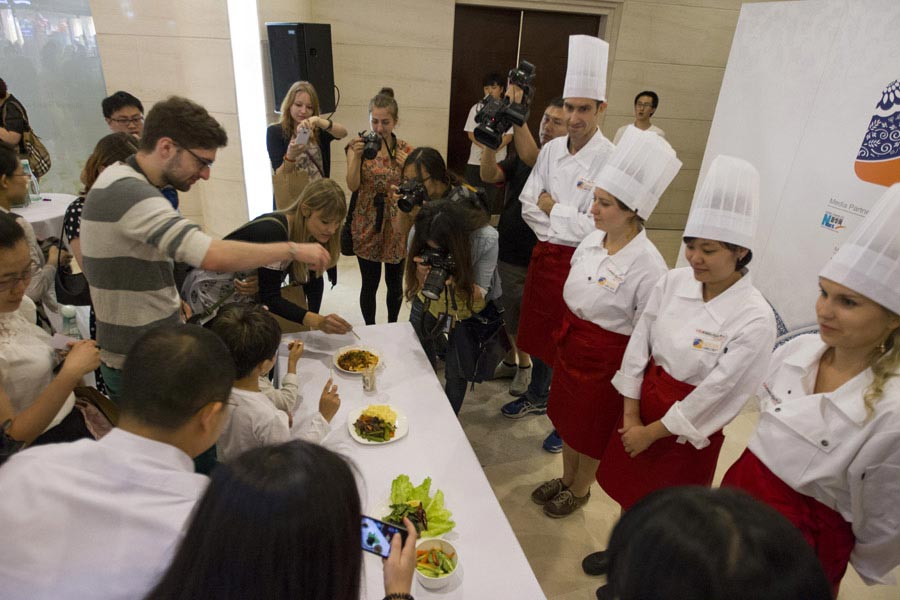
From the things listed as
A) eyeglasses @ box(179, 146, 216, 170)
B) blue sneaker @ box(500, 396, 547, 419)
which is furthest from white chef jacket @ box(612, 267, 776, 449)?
eyeglasses @ box(179, 146, 216, 170)

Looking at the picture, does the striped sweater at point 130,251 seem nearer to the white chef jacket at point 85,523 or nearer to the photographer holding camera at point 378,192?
the white chef jacket at point 85,523

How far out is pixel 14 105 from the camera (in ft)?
10.8

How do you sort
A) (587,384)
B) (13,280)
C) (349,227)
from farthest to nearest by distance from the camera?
1. (349,227)
2. (587,384)
3. (13,280)

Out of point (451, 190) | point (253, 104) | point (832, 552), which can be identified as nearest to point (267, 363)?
point (451, 190)

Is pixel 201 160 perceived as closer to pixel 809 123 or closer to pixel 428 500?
pixel 428 500

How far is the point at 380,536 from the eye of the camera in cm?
113

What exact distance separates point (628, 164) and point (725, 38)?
480 centimetres

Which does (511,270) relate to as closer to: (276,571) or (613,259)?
(613,259)

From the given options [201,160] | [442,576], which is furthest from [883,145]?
[201,160]

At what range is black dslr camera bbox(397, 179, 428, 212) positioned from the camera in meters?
2.43

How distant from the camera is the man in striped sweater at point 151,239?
1478mm

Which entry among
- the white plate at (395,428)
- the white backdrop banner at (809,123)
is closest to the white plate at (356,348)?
the white plate at (395,428)

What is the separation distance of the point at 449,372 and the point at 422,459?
83 centimetres

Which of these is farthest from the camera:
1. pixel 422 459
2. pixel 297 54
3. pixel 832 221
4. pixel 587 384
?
pixel 297 54
